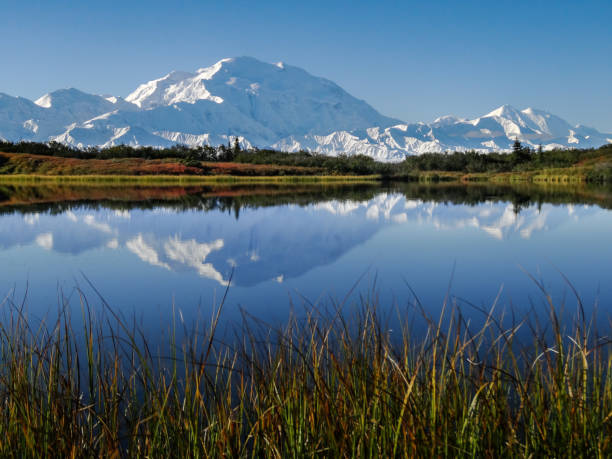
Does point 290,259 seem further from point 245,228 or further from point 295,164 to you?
point 295,164

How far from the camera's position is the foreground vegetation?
60.7 m

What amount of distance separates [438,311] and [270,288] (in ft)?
8.10

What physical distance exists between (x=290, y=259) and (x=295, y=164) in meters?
69.4

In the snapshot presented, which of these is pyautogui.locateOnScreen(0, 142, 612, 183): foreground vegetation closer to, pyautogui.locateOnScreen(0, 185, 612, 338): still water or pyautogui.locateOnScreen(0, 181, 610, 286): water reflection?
pyautogui.locateOnScreen(0, 181, 610, 286): water reflection

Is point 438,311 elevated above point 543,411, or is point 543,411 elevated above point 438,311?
point 543,411

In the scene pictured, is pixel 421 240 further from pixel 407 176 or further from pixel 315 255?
pixel 407 176

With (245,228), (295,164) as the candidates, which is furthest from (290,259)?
(295,164)

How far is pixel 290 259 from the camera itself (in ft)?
33.7

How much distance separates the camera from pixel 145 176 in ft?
193

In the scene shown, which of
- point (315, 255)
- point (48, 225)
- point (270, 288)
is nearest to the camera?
point (270, 288)

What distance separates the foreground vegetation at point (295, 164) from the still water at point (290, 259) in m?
43.4

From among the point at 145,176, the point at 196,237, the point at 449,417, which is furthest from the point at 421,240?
the point at 145,176

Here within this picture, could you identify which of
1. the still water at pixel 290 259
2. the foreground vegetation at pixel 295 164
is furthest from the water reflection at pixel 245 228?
the foreground vegetation at pixel 295 164

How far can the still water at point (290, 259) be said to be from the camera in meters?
6.80
